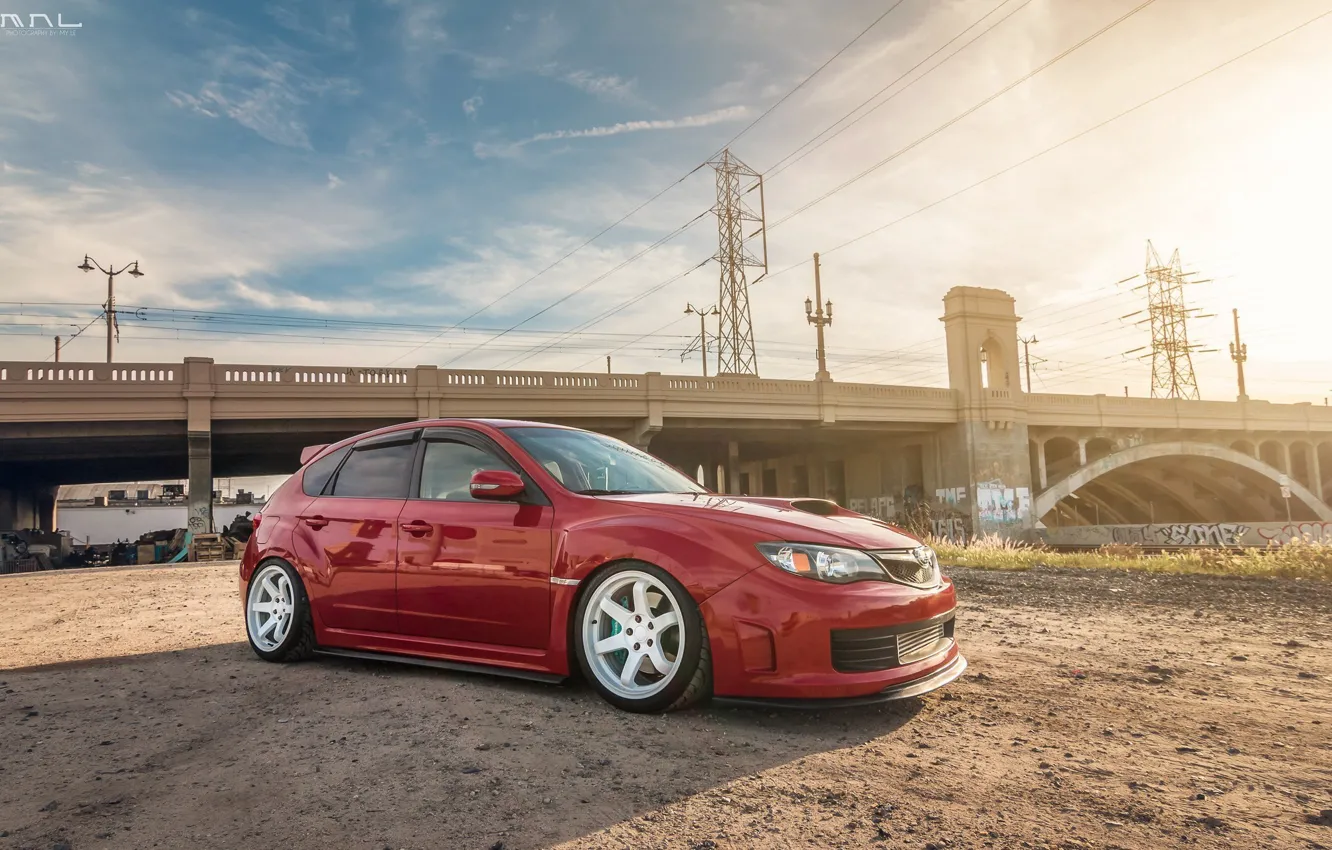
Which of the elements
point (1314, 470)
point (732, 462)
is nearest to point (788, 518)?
point (732, 462)

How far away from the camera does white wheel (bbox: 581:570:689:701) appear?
11.4 feet

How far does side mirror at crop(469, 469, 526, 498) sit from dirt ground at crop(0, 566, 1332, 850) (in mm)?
953

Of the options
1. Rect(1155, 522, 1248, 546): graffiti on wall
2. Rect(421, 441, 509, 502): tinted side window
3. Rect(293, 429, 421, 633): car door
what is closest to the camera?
Rect(421, 441, 509, 502): tinted side window

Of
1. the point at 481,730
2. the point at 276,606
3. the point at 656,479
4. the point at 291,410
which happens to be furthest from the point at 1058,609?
the point at 291,410

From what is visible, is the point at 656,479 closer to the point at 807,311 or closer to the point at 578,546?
the point at 578,546

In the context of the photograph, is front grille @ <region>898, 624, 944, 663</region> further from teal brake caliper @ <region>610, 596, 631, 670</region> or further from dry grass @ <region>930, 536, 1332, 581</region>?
dry grass @ <region>930, 536, 1332, 581</region>

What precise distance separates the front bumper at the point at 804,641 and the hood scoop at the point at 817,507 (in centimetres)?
61

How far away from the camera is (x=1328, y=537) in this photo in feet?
36.0

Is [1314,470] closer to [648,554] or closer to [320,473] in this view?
[648,554]

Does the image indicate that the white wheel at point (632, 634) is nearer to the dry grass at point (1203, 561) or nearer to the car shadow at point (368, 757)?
the car shadow at point (368, 757)

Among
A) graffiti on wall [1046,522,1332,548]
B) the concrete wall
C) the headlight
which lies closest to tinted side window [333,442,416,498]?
the headlight

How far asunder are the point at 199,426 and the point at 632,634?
26531 millimetres

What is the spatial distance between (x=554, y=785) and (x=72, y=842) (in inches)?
53.6

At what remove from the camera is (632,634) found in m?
3.57
